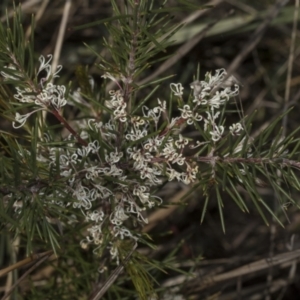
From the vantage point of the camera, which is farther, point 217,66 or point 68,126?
point 217,66

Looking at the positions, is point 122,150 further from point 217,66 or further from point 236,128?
A: point 217,66

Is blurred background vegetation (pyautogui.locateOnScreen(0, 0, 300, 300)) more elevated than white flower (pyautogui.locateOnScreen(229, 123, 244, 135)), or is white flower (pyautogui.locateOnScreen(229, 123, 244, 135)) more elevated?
white flower (pyautogui.locateOnScreen(229, 123, 244, 135))

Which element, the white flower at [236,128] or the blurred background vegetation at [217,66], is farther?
the blurred background vegetation at [217,66]

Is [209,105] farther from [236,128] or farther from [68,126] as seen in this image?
[68,126]

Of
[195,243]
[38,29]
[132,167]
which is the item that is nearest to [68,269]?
[132,167]

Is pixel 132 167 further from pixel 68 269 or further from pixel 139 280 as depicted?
pixel 68 269

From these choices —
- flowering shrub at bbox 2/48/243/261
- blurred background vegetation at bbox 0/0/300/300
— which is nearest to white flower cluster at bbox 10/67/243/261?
flowering shrub at bbox 2/48/243/261

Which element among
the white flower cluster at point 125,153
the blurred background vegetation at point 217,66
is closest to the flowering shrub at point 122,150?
the white flower cluster at point 125,153

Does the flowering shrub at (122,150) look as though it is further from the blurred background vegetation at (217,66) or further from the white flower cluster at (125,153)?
the blurred background vegetation at (217,66)

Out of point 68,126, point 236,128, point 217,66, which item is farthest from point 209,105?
point 217,66

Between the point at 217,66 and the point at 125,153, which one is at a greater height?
the point at 125,153

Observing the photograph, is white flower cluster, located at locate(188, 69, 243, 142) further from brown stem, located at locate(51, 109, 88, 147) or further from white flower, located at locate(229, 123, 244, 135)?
brown stem, located at locate(51, 109, 88, 147)
